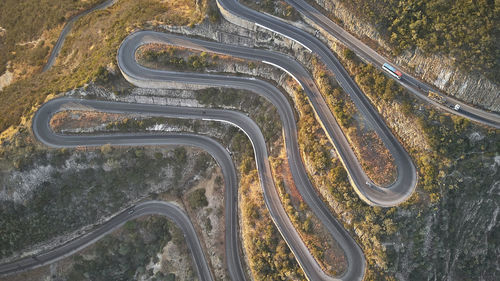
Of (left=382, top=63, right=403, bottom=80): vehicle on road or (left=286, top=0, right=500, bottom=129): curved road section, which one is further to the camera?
(left=382, top=63, right=403, bottom=80): vehicle on road

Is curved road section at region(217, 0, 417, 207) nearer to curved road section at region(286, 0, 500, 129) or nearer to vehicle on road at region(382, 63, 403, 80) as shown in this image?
curved road section at region(286, 0, 500, 129)

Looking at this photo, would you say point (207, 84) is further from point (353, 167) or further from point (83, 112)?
point (353, 167)

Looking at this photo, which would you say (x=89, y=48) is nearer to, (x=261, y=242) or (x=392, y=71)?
(x=261, y=242)

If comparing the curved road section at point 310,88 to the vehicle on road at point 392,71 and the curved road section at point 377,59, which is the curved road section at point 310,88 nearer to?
the vehicle on road at point 392,71

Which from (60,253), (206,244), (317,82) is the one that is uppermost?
(317,82)

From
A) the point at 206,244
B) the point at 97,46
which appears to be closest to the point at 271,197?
the point at 206,244

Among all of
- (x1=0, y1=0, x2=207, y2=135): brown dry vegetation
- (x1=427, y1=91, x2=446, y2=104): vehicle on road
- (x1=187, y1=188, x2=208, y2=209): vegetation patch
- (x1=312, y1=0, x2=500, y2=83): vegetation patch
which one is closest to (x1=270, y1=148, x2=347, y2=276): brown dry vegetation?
(x1=187, y1=188, x2=208, y2=209): vegetation patch
